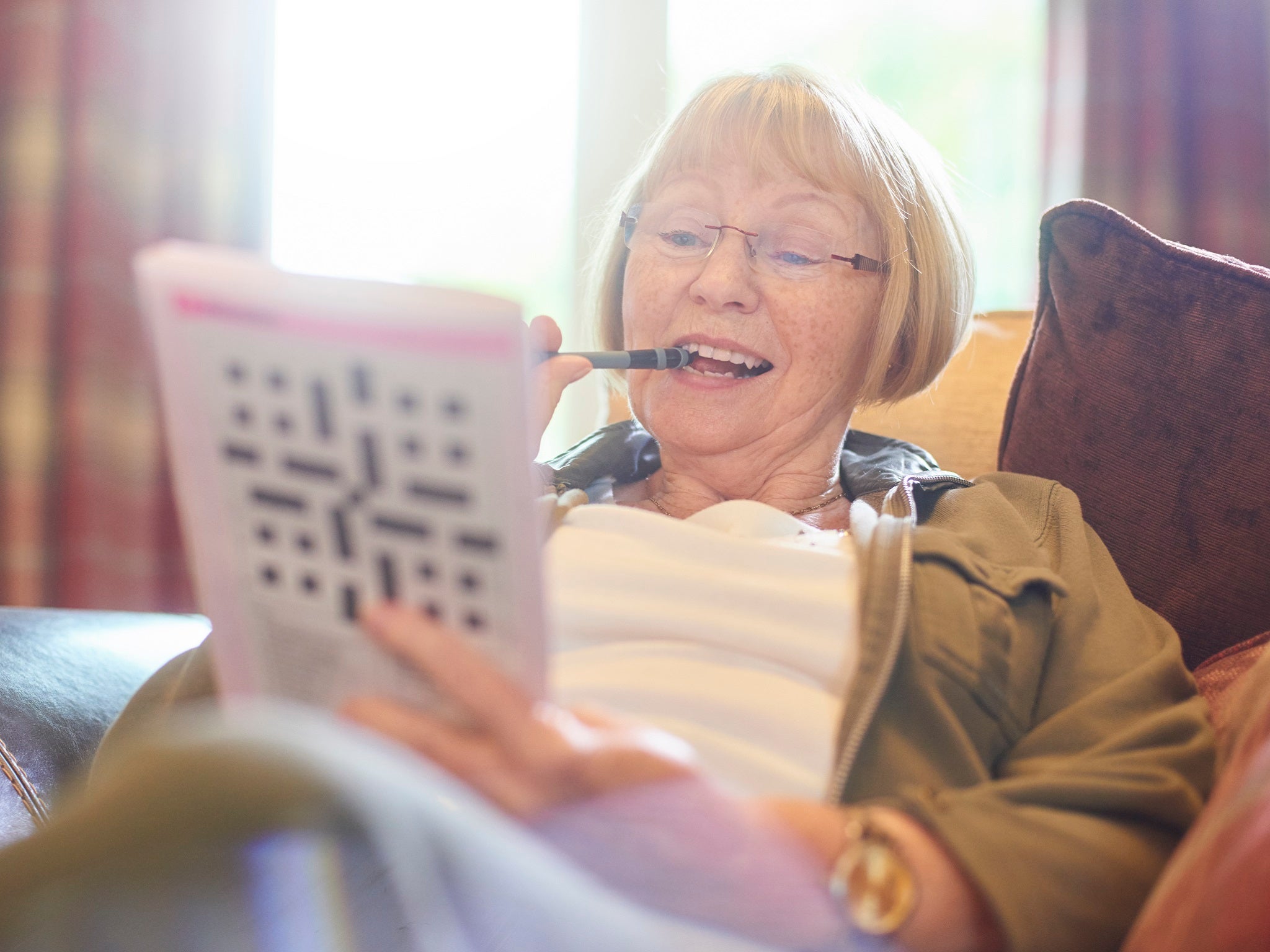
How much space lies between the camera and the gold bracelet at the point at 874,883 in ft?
2.03

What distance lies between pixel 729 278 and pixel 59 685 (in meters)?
0.76

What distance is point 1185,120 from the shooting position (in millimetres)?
2297

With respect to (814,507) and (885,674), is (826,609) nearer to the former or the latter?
(885,674)

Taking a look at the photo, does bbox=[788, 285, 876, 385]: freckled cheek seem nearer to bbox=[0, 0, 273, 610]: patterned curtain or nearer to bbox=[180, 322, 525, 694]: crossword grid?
bbox=[180, 322, 525, 694]: crossword grid

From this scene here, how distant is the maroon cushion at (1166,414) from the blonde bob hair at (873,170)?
15cm

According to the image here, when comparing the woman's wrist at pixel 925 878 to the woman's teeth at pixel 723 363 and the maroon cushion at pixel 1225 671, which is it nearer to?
the maroon cushion at pixel 1225 671

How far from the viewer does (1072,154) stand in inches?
91.7

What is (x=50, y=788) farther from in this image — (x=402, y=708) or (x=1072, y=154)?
(x=1072, y=154)

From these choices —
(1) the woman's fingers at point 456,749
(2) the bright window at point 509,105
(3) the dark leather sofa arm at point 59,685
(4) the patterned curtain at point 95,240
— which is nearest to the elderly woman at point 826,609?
(1) the woman's fingers at point 456,749

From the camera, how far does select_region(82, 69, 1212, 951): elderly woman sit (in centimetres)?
62

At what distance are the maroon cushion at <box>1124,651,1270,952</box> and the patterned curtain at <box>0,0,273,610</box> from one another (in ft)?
7.51

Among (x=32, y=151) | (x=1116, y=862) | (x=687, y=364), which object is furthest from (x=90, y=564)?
(x=1116, y=862)

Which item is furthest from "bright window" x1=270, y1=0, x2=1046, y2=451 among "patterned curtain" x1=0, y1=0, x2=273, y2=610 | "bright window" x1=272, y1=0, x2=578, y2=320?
"patterned curtain" x1=0, y1=0, x2=273, y2=610

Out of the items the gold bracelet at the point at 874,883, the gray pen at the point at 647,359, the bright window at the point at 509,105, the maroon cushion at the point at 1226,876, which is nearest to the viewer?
the maroon cushion at the point at 1226,876
